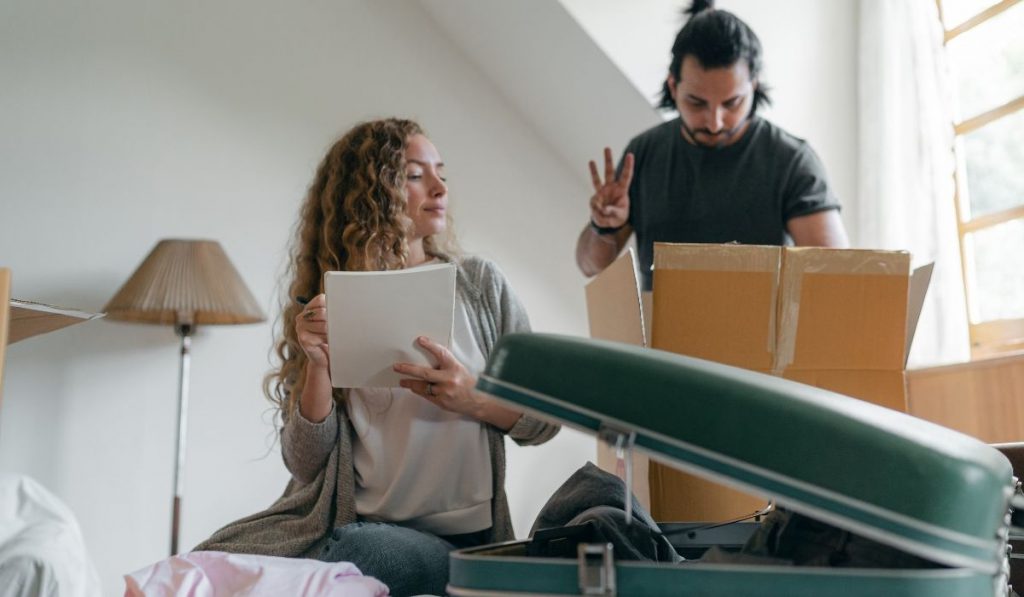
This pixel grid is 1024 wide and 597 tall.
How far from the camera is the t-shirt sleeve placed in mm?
1817

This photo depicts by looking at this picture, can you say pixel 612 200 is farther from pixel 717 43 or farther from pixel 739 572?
pixel 739 572

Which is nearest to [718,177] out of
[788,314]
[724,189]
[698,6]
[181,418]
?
[724,189]

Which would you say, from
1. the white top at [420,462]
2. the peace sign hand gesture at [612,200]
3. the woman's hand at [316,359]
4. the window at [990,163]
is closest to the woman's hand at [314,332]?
the woman's hand at [316,359]

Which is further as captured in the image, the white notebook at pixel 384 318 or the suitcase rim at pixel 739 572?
the white notebook at pixel 384 318

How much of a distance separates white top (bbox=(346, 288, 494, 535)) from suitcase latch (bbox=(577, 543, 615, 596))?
0.84 meters

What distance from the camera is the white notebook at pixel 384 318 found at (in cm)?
123

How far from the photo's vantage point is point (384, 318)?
4.22ft

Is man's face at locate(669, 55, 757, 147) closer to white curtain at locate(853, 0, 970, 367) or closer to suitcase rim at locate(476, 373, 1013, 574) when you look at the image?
white curtain at locate(853, 0, 970, 367)

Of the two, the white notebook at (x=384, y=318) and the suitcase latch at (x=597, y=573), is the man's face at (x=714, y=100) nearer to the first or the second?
the white notebook at (x=384, y=318)

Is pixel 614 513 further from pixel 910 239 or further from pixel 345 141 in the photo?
pixel 910 239

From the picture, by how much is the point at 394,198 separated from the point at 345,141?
0.20m

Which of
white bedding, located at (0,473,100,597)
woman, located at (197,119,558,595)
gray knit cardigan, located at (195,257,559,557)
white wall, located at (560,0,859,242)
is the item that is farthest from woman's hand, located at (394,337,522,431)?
white wall, located at (560,0,859,242)

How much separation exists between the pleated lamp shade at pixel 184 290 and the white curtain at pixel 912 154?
169 cm

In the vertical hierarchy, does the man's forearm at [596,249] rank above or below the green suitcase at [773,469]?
above
